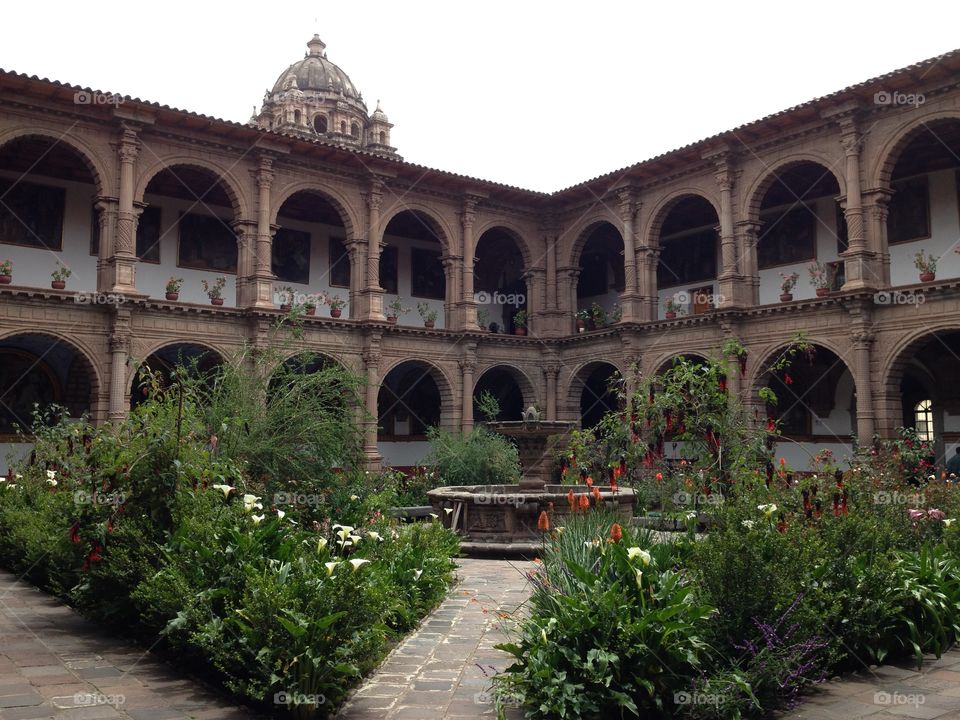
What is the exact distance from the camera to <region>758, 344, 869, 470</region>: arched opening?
2208cm

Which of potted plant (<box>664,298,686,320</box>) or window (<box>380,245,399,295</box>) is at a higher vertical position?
window (<box>380,245,399,295</box>)

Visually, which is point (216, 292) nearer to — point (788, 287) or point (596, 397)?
point (596, 397)

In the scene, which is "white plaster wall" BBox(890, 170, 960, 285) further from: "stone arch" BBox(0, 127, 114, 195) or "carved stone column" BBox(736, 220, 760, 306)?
"stone arch" BBox(0, 127, 114, 195)

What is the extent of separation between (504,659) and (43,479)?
8444 millimetres

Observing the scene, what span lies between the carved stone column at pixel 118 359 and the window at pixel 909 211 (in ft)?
60.6

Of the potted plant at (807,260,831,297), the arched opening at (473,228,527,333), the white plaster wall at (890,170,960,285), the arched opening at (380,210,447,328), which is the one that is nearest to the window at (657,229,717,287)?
the potted plant at (807,260,831,297)

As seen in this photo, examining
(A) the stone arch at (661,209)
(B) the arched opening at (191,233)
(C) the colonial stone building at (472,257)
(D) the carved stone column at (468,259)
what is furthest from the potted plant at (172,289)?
(A) the stone arch at (661,209)

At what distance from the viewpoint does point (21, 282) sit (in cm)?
1983

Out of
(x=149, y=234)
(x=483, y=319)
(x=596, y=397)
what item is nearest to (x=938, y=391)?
(x=596, y=397)

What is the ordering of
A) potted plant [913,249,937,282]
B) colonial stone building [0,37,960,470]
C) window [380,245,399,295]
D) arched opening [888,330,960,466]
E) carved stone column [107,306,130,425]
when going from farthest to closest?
window [380,245,399,295], arched opening [888,330,960,466], carved stone column [107,306,130,425], colonial stone building [0,37,960,470], potted plant [913,249,937,282]

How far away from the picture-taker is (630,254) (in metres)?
23.8

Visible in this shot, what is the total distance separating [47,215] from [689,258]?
1801cm

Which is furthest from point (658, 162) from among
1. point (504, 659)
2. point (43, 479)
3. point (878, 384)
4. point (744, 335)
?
point (504, 659)

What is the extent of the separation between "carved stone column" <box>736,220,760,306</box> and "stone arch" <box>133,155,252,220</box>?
12752 mm
